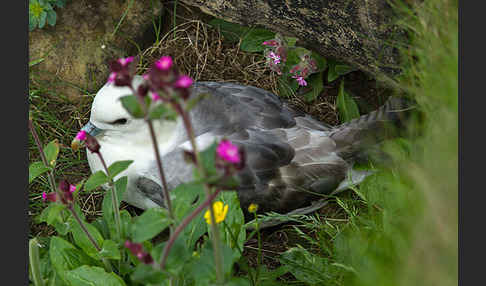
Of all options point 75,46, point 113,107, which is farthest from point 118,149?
point 75,46

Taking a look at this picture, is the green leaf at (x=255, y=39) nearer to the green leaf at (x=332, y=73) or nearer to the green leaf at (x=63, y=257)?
the green leaf at (x=332, y=73)

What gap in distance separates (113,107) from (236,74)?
90 centimetres

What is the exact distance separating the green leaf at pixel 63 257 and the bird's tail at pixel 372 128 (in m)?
A: 1.10

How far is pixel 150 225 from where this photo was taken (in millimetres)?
1174

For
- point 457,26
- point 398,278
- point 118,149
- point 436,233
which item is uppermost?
point 457,26

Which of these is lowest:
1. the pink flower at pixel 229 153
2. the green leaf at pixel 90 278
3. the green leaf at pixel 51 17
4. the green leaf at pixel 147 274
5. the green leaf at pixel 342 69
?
the green leaf at pixel 90 278

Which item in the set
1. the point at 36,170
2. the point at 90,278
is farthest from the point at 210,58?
the point at 90,278

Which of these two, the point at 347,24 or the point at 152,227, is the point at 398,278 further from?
the point at 347,24

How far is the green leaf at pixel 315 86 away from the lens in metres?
2.60

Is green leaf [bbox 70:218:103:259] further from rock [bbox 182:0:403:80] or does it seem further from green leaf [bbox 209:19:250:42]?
green leaf [bbox 209:19:250:42]

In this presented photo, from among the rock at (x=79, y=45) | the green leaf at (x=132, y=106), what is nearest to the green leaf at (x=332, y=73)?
the rock at (x=79, y=45)

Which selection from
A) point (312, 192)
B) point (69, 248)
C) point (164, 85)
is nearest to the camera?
point (164, 85)

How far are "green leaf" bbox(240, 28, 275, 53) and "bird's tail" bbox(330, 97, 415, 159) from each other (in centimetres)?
72

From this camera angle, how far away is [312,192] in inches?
83.6
